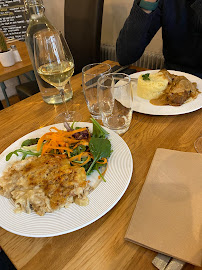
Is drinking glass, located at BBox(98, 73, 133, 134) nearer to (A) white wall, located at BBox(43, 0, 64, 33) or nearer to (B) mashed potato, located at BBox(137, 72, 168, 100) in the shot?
(B) mashed potato, located at BBox(137, 72, 168, 100)

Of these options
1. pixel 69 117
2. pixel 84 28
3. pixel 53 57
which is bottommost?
pixel 69 117

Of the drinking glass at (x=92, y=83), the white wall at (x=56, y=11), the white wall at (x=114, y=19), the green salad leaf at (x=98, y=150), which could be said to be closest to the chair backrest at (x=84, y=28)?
the white wall at (x=114, y=19)

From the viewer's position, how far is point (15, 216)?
531mm

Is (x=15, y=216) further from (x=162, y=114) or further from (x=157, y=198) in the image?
(x=162, y=114)

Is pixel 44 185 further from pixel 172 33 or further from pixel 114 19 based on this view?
pixel 114 19

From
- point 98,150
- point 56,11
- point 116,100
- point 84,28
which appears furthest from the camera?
point 56,11

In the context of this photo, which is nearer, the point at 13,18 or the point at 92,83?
the point at 92,83

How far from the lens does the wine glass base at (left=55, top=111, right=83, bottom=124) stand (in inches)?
37.0

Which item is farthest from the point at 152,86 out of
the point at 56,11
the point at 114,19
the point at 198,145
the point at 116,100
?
the point at 56,11

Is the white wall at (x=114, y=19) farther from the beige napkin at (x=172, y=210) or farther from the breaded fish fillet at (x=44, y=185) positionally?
the breaded fish fillet at (x=44, y=185)

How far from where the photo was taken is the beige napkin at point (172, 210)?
0.45m

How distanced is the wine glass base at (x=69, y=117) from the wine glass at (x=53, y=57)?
5.1 inches

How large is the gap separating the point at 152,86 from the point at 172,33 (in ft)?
2.31

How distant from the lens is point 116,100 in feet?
2.61
